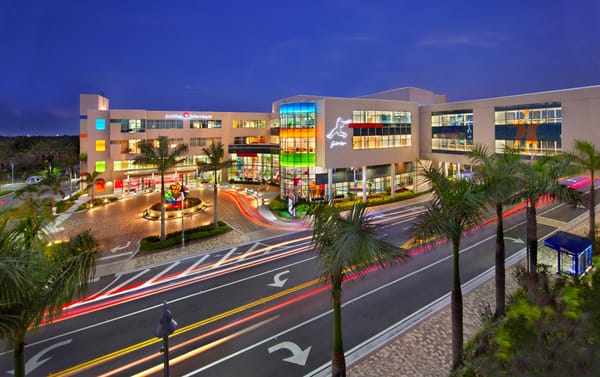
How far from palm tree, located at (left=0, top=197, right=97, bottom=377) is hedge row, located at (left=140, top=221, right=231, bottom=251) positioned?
19084 millimetres

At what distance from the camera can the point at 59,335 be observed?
533 inches

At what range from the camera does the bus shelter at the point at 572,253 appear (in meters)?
15.5

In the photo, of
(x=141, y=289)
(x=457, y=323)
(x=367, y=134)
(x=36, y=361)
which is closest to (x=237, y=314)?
(x=141, y=289)

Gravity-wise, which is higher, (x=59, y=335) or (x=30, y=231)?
(x=30, y=231)

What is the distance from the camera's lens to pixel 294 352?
469 inches

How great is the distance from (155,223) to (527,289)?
30174 millimetres

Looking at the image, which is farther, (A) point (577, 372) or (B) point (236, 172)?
(B) point (236, 172)

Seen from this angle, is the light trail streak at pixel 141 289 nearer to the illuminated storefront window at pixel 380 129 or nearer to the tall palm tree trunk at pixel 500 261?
the tall palm tree trunk at pixel 500 261

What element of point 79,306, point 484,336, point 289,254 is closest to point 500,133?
point 289,254

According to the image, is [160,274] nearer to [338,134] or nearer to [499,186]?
[499,186]

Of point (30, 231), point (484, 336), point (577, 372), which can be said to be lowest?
point (484, 336)

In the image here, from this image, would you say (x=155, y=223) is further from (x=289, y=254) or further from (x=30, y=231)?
(x=30, y=231)

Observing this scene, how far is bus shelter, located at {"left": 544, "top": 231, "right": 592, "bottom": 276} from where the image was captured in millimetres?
15492

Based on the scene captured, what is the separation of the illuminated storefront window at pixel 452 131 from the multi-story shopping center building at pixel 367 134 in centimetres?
12
